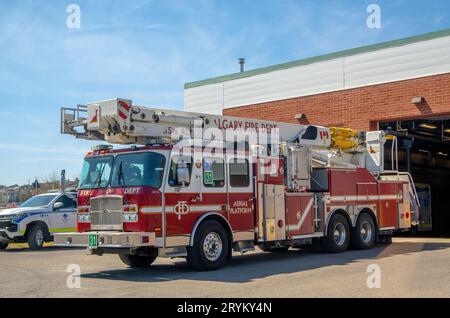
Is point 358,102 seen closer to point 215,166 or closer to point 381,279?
point 215,166

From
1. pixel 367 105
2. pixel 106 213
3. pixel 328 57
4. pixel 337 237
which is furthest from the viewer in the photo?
pixel 328 57

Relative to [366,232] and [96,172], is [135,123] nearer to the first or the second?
[96,172]

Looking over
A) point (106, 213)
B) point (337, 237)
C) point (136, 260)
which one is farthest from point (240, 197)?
point (337, 237)

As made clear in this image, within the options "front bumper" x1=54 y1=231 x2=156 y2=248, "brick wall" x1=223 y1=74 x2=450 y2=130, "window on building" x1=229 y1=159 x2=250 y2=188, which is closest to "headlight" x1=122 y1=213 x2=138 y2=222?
"front bumper" x1=54 y1=231 x2=156 y2=248

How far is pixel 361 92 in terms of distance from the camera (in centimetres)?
2148

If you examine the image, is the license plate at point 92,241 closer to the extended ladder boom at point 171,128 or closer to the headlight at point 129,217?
the headlight at point 129,217

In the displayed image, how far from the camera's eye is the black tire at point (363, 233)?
15672 millimetres

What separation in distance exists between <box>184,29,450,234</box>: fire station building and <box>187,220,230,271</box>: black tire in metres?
10.6

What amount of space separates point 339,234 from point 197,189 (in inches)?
205

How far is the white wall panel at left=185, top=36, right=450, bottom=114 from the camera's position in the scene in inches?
774
